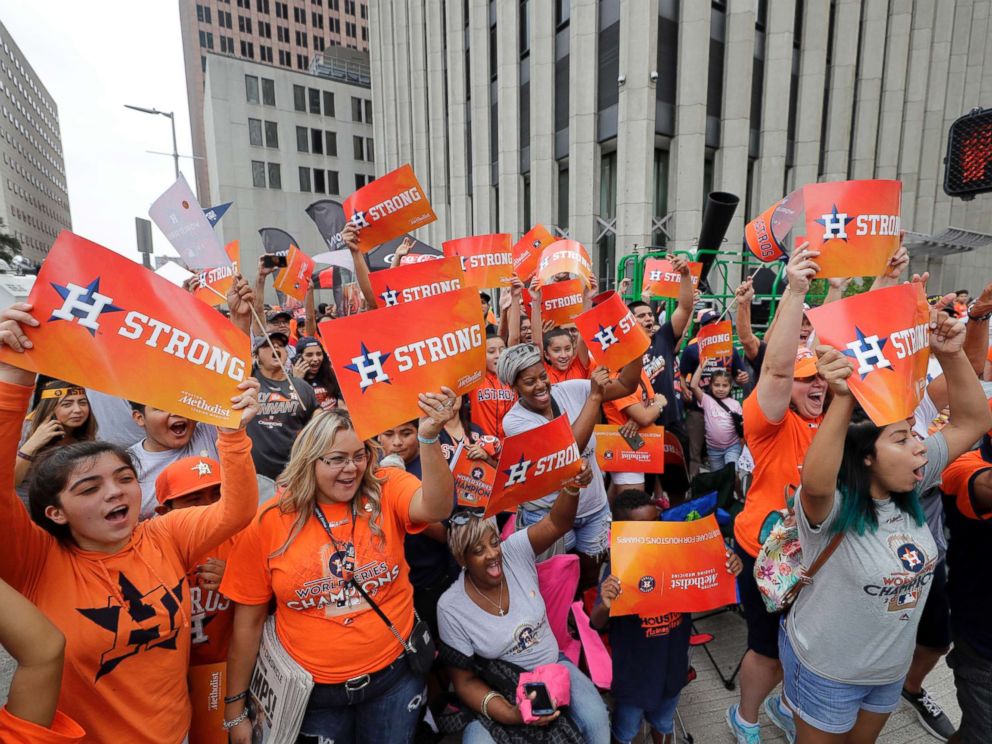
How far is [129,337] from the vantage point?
1.83 metres

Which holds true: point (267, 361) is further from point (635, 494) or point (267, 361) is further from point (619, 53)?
point (619, 53)

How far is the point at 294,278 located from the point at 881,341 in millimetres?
6647

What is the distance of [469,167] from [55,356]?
24.1 meters

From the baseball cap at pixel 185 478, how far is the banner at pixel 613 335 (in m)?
2.36

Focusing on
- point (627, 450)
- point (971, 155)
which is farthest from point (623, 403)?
point (971, 155)

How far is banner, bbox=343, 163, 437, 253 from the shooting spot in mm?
5039

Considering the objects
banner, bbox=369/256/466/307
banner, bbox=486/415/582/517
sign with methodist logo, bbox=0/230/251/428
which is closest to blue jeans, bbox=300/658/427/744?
banner, bbox=486/415/582/517

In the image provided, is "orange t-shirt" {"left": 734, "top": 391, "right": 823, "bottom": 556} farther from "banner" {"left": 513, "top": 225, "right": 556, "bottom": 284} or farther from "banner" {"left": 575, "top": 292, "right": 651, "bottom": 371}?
"banner" {"left": 513, "top": 225, "right": 556, "bottom": 284}

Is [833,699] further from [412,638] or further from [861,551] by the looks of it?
[412,638]

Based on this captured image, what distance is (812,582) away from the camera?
2193 millimetres

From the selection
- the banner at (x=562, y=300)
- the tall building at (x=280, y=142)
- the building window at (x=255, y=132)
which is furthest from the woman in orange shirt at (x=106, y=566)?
the building window at (x=255, y=132)

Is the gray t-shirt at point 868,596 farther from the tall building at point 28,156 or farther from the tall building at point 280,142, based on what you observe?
the tall building at point 28,156

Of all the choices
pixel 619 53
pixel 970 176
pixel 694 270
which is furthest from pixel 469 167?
pixel 970 176

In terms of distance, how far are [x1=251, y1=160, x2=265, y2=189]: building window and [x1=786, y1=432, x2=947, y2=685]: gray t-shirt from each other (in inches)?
1748
